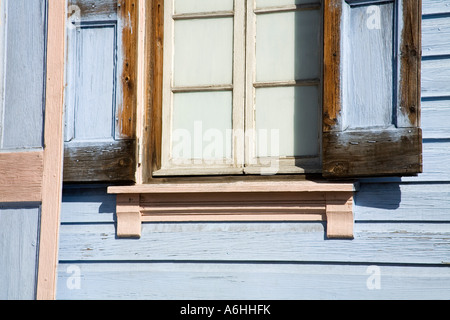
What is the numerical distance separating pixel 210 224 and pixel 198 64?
883 millimetres

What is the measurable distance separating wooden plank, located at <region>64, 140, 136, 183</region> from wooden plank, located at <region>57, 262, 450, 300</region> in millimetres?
468

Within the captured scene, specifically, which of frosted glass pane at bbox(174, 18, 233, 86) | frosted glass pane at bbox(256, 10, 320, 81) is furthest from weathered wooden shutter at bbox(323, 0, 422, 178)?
frosted glass pane at bbox(174, 18, 233, 86)

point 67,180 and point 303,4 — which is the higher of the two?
point 303,4

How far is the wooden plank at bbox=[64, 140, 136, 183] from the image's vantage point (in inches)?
133

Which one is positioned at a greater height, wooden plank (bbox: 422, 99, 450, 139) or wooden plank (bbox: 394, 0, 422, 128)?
wooden plank (bbox: 394, 0, 422, 128)

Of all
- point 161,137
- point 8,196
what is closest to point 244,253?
point 161,137

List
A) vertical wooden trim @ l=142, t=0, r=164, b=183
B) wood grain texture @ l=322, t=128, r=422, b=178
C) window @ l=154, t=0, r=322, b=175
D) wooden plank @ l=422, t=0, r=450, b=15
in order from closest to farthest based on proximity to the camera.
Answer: wood grain texture @ l=322, t=128, r=422, b=178, wooden plank @ l=422, t=0, r=450, b=15, window @ l=154, t=0, r=322, b=175, vertical wooden trim @ l=142, t=0, r=164, b=183

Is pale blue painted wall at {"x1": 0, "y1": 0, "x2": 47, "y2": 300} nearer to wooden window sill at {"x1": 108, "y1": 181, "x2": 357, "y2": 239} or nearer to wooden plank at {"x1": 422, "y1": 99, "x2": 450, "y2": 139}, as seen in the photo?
wooden window sill at {"x1": 108, "y1": 181, "x2": 357, "y2": 239}

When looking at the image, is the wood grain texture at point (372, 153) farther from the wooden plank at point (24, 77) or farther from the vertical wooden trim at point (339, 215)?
the wooden plank at point (24, 77)

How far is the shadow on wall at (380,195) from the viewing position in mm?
3119

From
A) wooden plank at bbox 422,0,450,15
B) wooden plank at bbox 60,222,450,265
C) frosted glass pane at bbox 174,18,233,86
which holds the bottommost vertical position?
wooden plank at bbox 60,222,450,265

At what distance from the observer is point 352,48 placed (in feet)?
10.4

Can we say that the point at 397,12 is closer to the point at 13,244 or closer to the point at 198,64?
the point at 198,64
